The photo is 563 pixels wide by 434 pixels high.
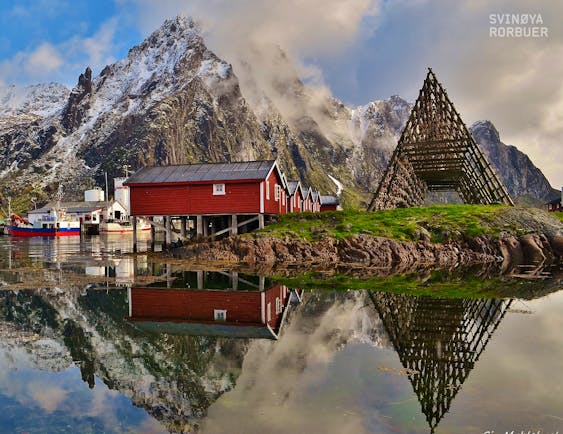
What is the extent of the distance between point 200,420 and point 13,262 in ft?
116

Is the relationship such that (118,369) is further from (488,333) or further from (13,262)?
(13,262)

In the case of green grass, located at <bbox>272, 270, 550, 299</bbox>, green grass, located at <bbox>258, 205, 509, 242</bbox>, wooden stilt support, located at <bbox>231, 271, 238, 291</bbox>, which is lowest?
green grass, located at <bbox>272, 270, 550, 299</bbox>

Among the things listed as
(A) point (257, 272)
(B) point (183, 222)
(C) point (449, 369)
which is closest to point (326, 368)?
(C) point (449, 369)

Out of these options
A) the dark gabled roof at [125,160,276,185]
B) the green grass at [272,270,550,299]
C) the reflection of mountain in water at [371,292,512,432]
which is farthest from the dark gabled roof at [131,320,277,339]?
the dark gabled roof at [125,160,276,185]

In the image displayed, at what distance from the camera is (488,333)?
572 inches

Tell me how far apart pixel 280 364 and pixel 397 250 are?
77.4 ft

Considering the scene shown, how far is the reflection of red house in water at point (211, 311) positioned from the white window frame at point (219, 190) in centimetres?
2009

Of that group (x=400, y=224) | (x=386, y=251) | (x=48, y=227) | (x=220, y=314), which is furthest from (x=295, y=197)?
(x=48, y=227)

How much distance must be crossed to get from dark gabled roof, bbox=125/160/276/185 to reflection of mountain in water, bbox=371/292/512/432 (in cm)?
2332

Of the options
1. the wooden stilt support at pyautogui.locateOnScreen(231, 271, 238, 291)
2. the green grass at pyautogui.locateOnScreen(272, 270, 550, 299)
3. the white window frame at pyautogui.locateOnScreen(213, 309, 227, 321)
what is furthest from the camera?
the wooden stilt support at pyautogui.locateOnScreen(231, 271, 238, 291)

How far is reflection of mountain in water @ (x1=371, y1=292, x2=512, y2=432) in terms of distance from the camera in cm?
998

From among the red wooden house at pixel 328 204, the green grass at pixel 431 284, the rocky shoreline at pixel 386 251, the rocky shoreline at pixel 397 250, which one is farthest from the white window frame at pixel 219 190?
the red wooden house at pixel 328 204

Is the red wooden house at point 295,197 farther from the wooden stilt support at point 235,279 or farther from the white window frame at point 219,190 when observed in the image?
the wooden stilt support at point 235,279

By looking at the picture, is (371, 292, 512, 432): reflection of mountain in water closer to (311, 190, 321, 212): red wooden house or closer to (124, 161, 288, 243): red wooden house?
(124, 161, 288, 243): red wooden house
